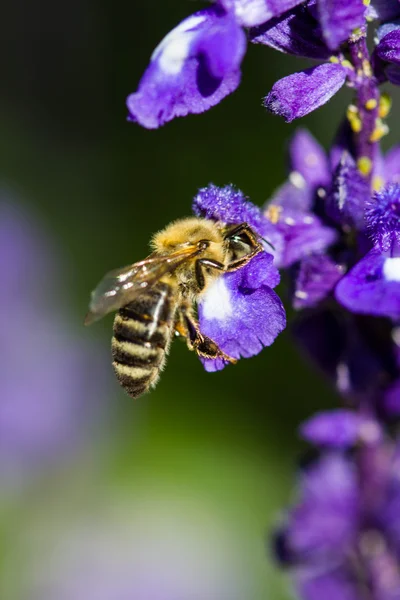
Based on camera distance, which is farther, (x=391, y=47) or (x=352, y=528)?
(x=352, y=528)

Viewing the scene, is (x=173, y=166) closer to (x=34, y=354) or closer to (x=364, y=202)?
(x=34, y=354)

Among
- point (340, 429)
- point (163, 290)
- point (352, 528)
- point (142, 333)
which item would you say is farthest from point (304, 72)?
point (352, 528)

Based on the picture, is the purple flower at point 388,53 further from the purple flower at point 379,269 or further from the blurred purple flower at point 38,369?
the blurred purple flower at point 38,369

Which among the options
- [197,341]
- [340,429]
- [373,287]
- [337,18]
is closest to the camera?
[337,18]

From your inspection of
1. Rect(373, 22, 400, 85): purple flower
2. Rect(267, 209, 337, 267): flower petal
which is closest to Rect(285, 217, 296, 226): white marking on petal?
Rect(267, 209, 337, 267): flower petal

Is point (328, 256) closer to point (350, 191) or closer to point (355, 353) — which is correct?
point (350, 191)

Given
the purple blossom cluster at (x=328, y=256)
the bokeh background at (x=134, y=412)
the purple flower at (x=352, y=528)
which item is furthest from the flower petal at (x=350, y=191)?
the bokeh background at (x=134, y=412)

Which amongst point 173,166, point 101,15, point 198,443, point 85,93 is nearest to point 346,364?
point 198,443

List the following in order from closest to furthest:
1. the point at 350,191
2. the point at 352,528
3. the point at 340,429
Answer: the point at 350,191, the point at 340,429, the point at 352,528
